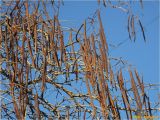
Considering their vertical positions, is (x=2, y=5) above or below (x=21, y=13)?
above

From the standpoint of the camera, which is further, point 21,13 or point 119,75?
point 21,13

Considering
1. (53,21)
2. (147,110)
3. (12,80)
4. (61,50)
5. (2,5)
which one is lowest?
(147,110)

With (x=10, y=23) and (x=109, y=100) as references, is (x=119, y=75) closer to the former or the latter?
(x=109, y=100)

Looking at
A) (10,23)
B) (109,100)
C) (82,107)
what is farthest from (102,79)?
(82,107)

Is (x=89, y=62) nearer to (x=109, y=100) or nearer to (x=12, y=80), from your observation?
(x=109, y=100)

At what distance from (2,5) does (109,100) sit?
0.93 meters

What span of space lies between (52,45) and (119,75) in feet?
0.83

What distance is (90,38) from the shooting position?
1.22 m

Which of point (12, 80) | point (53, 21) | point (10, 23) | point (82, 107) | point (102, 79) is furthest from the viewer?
point (82, 107)

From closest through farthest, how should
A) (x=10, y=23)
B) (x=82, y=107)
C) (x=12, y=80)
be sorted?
(x=12, y=80) → (x=10, y=23) → (x=82, y=107)

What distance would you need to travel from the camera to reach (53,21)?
4.27ft

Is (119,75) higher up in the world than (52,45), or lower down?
lower down

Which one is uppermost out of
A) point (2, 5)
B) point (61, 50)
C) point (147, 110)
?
point (2, 5)

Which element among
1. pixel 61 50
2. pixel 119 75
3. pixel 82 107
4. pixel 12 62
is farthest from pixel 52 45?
pixel 82 107
